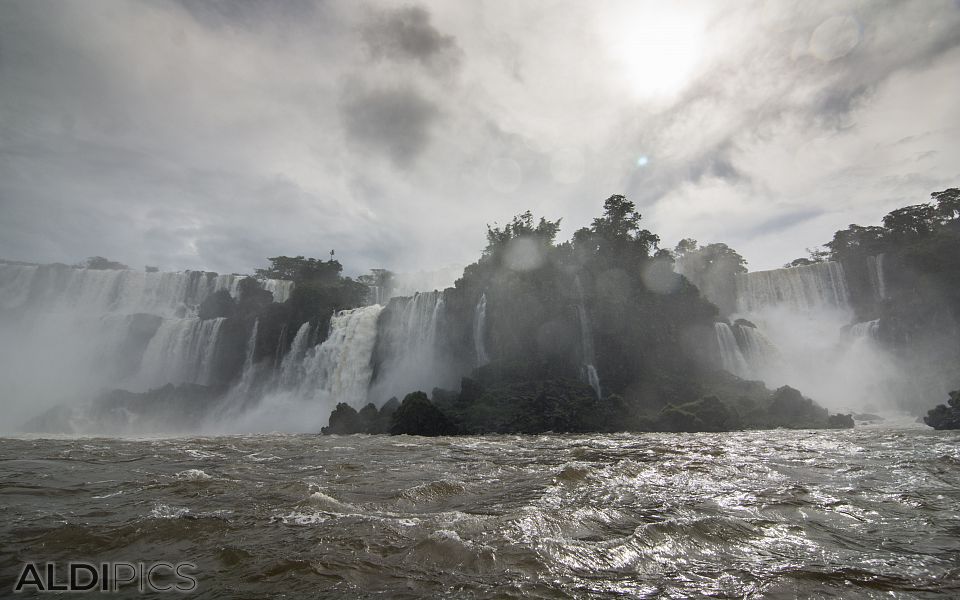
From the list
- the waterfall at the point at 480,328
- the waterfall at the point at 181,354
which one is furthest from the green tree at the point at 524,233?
the waterfall at the point at 181,354

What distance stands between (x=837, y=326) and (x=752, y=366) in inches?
457

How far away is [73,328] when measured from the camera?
46.1 metres

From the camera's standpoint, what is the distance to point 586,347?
35.3m

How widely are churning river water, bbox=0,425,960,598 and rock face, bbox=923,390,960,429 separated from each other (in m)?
16.5

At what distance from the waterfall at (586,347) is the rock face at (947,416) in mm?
18613

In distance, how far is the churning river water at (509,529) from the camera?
3.54 meters

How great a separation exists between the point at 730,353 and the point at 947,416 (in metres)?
17.1

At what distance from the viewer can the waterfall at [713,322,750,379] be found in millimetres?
37344

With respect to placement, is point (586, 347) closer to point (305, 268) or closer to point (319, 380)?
point (319, 380)

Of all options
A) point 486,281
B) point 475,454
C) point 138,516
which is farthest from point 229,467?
point 486,281

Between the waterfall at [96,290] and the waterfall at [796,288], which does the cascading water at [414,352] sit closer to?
the waterfall at [96,290]

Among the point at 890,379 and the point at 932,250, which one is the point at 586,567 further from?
the point at 932,250

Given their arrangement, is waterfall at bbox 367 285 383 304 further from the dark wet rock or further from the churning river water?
the churning river water

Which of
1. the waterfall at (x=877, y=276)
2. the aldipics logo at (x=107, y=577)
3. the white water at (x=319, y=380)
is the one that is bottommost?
the aldipics logo at (x=107, y=577)
